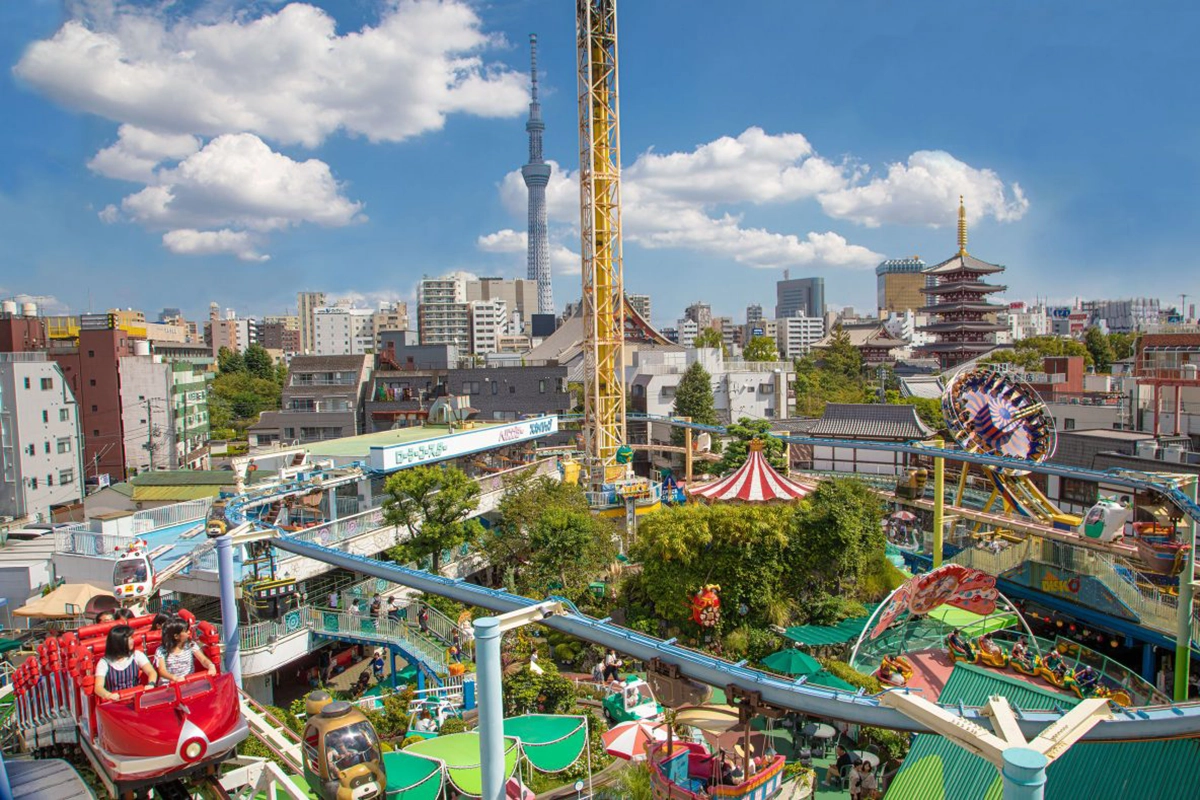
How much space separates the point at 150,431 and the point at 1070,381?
2287 inches

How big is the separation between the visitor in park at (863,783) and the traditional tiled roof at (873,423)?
26.1 m

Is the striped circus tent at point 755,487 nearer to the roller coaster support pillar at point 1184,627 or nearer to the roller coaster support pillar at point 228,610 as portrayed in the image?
the roller coaster support pillar at point 1184,627

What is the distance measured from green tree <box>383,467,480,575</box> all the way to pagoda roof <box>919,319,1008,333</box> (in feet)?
210

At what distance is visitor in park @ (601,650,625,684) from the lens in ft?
63.7

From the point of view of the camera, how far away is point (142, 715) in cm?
802

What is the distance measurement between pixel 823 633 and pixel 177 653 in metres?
15.0

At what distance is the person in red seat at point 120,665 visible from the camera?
8.38 meters

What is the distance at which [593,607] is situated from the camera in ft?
74.9

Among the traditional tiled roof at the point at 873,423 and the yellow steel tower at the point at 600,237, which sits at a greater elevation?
the yellow steel tower at the point at 600,237

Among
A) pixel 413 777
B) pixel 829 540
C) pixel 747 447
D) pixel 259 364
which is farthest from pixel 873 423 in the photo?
pixel 259 364

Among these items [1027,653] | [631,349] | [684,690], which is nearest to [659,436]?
[631,349]

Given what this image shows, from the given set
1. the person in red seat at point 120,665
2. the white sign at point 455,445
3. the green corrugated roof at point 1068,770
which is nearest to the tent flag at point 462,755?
the person in red seat at point 120,665

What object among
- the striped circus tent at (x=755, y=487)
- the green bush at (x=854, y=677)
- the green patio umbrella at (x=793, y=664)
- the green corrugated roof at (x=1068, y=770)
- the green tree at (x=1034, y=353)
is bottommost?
the green bush at (x=854, y=677)

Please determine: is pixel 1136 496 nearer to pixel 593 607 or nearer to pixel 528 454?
pixel 593 607
